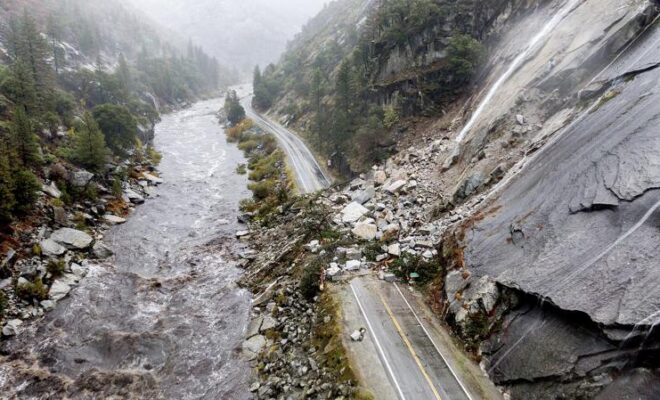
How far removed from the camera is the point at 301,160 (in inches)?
2356

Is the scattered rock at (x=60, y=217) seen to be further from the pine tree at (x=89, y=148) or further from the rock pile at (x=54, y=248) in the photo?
the pine tree at (x=89, y=148)

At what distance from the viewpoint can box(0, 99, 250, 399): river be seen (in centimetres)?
1961

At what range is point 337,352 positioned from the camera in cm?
1869

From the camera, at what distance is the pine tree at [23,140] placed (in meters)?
32.8

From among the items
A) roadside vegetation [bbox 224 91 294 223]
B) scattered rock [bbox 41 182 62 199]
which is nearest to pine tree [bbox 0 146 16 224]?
scattered rock [bbox 41 182 62 199]

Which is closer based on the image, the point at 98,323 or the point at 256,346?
the point at 256,346

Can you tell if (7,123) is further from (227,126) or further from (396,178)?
(227,126)

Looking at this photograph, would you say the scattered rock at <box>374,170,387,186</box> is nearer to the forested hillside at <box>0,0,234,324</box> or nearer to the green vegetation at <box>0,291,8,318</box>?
the forested hillside at <box>0,0,234,324</box>

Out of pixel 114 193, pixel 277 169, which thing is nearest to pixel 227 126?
pixel 277 169

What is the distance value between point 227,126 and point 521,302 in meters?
90.3

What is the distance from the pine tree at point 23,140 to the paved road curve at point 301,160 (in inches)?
1079

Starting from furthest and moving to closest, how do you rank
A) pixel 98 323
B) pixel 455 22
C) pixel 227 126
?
pixel 227 126 < pixel 455 22 < pixel 98 323

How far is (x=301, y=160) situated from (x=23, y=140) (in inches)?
1388

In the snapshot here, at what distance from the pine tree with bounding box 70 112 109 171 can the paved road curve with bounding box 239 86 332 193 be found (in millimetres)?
23606
